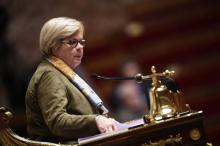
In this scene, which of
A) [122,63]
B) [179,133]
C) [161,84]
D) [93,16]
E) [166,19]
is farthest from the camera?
[166,19]

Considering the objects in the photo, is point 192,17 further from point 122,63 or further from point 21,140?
point 21,140

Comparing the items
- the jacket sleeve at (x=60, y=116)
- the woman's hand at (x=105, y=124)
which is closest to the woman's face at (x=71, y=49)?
the jacket sleeve at (x=60, y=116)

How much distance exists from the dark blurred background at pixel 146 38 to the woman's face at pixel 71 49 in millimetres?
1879

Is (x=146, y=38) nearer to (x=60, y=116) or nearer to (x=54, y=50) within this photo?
(x=54, y=50)

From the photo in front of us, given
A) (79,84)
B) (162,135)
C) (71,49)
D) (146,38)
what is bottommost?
(162,135)

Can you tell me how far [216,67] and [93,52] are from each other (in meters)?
1.36

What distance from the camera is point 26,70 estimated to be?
4.12 metres

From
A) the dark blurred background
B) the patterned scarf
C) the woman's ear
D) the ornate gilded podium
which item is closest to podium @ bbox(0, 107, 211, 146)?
the ornate gilded podium

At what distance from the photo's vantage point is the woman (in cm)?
222

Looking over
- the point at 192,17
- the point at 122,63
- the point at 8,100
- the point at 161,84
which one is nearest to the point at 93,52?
the point at 122,63

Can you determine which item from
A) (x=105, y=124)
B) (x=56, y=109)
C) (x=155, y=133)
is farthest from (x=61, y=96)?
(x=155, y=133)

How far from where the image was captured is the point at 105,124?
2219mm

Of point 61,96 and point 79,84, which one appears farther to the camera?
point 79,84

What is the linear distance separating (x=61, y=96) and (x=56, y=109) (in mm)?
64
